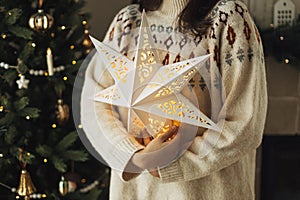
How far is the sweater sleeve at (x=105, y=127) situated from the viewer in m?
1.22

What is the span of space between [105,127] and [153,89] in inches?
11.7

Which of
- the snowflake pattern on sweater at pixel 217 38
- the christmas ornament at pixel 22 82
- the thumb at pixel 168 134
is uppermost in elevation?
the snowflake pattern on sweater at pixel 217 38

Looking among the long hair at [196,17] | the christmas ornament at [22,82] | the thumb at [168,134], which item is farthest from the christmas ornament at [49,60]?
the thumb at [168,134]

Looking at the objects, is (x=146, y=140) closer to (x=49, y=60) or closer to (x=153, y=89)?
(x=153, y=89)

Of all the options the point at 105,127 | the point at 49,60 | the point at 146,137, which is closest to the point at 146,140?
the point at 146,137

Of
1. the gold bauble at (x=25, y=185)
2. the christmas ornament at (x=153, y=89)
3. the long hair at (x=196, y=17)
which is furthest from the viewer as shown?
the gold bauble at (x=25, y=185)

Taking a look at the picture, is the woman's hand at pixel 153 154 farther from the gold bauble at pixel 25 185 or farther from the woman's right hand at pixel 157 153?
the gold bauble at pixel 25 185

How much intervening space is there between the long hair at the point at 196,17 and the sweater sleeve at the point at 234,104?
5 centimetres

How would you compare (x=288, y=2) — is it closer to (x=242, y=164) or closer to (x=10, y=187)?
(x=242, y=164)

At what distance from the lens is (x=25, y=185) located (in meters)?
1.94

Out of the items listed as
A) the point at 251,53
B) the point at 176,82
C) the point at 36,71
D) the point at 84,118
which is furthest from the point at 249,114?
the point at 36,71

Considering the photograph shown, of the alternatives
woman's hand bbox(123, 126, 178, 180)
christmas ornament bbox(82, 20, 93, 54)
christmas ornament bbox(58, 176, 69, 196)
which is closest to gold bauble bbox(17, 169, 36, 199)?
christmas ornament bbox(58, 176, 69, 196)

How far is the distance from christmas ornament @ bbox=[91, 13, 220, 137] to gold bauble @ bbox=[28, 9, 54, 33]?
804mm

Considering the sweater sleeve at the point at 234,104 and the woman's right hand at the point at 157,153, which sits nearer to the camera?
the woman's right hand at the point at 157,153
